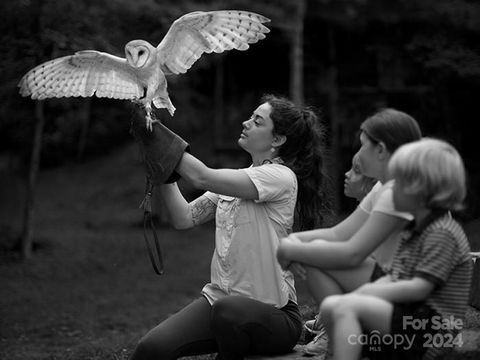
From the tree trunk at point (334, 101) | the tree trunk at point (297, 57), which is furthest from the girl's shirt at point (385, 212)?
the tree trunk at point (334, 101)

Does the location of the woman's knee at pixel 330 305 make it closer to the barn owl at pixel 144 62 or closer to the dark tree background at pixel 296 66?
the barn owl at pixel 144 62

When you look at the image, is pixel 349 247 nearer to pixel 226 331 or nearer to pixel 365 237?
pixel 365 237

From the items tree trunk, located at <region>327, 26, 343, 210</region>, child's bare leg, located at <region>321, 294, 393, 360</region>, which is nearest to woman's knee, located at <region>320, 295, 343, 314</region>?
child's bare leg, located at <region>321, 294, 393, 360</region>

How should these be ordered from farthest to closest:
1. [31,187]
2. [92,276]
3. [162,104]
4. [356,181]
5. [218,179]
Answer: [31,187], [92,276], [162,104], [356,181], [218,179]

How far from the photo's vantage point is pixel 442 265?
217 centimetres

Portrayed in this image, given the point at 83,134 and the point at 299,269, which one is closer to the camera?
the point at 299,269

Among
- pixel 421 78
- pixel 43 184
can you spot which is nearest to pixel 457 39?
pixel 421 78

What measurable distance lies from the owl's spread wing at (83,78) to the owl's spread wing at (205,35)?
21 centimetres

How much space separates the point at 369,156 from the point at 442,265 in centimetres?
53

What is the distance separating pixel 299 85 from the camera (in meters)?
10.2

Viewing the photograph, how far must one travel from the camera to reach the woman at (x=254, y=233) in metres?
2.72

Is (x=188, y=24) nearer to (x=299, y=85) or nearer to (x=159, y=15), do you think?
(x=159, y=15)

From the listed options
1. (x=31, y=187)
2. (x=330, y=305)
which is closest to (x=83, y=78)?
(x=330, y=305)

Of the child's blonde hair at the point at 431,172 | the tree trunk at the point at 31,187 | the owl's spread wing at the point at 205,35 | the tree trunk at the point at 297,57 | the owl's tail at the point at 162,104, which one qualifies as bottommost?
the tree trunk at the point at 31,187
